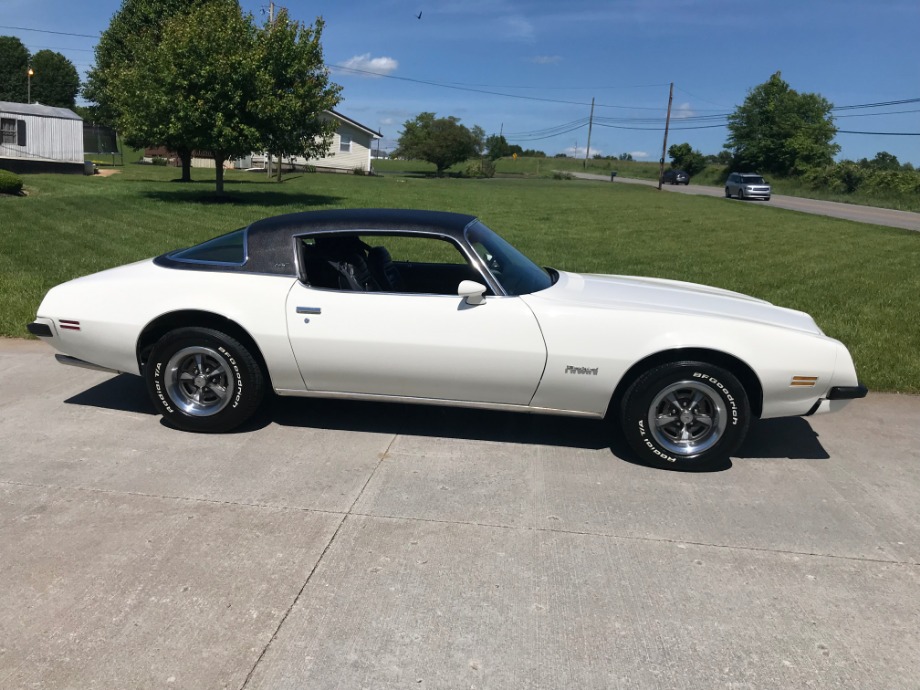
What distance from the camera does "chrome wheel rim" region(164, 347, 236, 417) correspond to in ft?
15.0

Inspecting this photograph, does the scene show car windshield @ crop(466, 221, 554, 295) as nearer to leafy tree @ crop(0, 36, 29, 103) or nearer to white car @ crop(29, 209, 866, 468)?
white car @ crop(29, 209, 866, 468)

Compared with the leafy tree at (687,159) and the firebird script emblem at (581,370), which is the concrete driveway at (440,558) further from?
the leafy tree at (687,159)

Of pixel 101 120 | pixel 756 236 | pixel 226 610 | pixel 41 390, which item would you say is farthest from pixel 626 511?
pixel 101 120

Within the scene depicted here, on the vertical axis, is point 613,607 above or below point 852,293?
below

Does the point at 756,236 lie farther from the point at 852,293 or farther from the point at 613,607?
the point at 613,607

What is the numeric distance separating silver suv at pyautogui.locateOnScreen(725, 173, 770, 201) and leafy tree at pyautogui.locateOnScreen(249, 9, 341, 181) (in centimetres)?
2250

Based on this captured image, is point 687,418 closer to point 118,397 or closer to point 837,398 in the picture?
point 837,398

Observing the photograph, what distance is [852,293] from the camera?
9.98 meters

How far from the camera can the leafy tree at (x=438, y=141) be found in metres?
64.2

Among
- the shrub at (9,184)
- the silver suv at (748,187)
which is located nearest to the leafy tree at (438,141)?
the silver suv at (748,187)

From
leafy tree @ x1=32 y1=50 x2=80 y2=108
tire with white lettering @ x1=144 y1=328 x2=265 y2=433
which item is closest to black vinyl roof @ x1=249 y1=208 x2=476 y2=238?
tire with white lettering @ x1=144 y1=328 x2=265 y2=433

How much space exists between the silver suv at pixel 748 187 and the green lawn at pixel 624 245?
12047 millimetres

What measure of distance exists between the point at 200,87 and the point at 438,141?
44.7m

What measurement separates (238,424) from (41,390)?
72.6 inches
